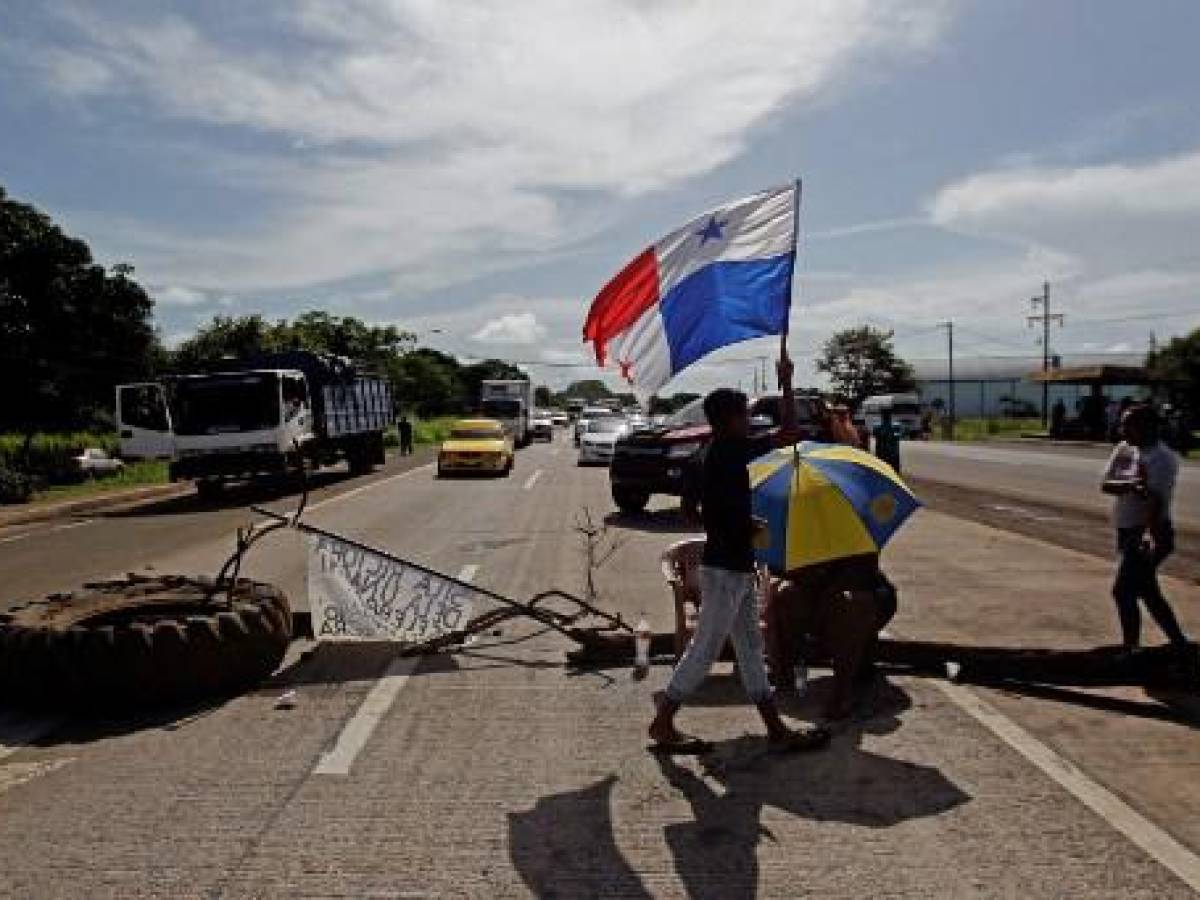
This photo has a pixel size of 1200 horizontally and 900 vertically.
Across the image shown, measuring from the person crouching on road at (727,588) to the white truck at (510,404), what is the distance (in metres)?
43.0

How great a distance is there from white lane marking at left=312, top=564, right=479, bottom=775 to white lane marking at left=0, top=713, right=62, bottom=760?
64.2 inches

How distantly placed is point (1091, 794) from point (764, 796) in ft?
4.75

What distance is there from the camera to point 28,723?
6086mm

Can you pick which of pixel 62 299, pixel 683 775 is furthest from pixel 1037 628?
pixel 62 299

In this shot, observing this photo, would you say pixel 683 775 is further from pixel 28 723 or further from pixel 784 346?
pixel 28 723

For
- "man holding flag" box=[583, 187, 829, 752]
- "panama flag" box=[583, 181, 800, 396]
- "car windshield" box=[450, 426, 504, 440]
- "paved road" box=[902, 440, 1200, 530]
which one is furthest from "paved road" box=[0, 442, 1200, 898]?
"car windshield" box=[450, 426, 504, 440]

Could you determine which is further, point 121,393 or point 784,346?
point 121,393

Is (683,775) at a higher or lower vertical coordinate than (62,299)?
lower

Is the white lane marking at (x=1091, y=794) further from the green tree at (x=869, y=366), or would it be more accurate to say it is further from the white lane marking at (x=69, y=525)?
the green tree at (x=869, y=366)

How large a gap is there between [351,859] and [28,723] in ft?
9.75

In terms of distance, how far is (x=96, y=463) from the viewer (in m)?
32.2

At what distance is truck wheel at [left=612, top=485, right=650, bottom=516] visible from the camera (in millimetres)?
17922

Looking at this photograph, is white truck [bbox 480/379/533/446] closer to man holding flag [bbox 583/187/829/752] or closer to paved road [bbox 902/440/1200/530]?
paved road [bbox 902/440/1200/530]

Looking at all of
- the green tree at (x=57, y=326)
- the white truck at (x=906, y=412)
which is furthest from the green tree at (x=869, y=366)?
the green tree at (x=57, y=326)
